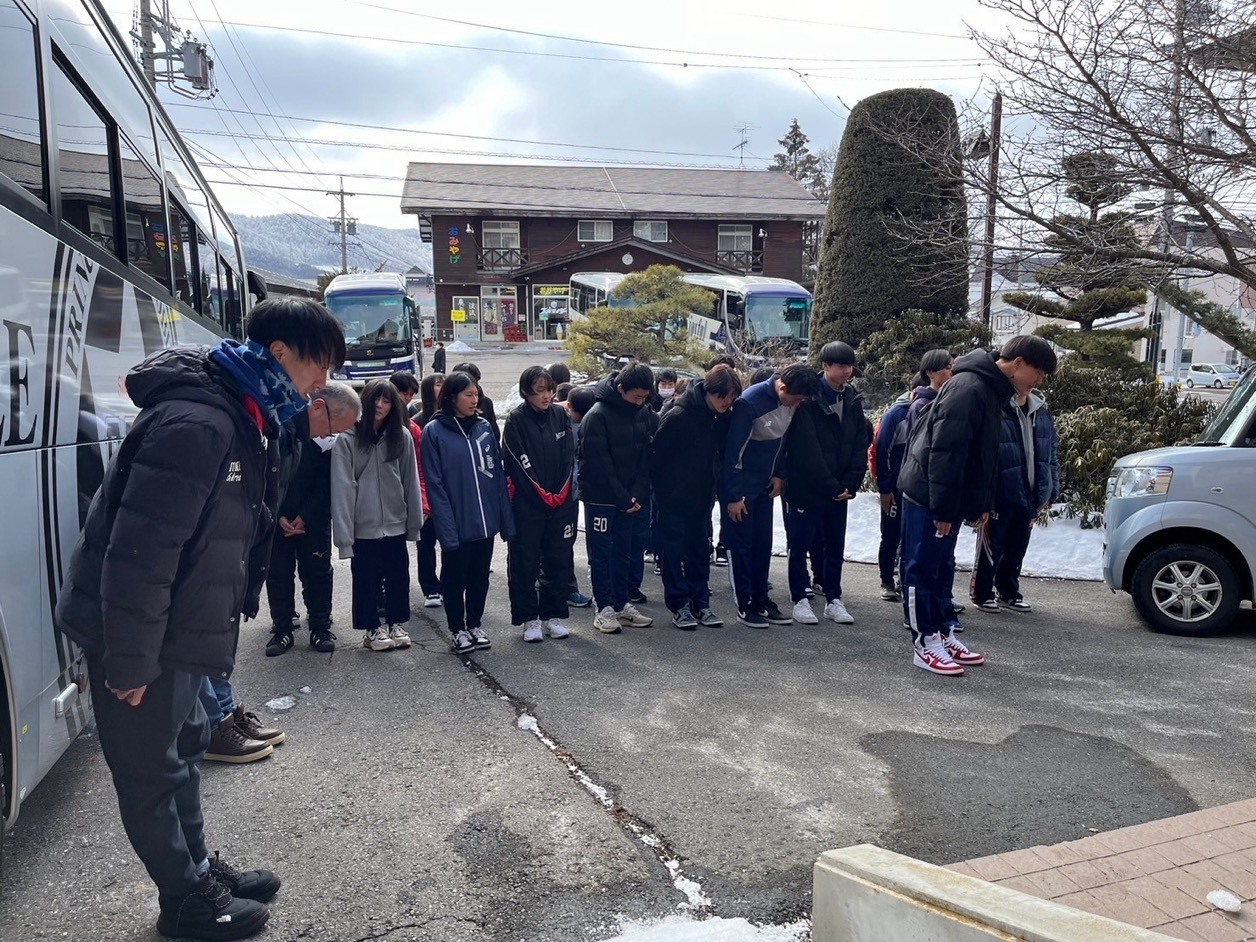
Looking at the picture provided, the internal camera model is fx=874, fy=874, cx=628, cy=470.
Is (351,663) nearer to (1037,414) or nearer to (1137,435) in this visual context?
(1037,414)

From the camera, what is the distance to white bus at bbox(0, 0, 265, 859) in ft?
9.84

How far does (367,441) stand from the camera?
589 cm

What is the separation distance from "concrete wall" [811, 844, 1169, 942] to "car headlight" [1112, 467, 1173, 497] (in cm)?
478

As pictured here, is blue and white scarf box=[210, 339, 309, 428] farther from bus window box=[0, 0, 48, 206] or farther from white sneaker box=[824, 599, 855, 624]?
white sneaker box=[824, 599, 855, 624]

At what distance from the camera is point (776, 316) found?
30.0 meters

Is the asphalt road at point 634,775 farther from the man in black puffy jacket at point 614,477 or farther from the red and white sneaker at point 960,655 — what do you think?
the man in black puffy jacket at point 614,477

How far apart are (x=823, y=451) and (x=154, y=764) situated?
508 centimetres

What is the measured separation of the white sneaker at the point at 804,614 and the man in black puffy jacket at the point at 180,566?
461 centimetres

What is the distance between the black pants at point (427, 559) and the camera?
276 inches

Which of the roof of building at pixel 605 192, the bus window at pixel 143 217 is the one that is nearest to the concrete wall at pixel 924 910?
the bus window at pixel 143 217

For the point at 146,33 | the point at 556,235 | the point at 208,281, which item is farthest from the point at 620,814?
the point at 556,235

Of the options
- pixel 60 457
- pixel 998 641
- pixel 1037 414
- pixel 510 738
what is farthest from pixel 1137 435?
pixel 60 457

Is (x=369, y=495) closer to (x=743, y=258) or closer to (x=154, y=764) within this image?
(x=154, y=764)

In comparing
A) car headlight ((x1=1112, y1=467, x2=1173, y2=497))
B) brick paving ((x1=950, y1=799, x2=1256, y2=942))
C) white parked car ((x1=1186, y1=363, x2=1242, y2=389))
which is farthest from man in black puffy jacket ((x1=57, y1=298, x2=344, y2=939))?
white parked car ((x1=1186, y1=363, x2=1242, y2=389))
